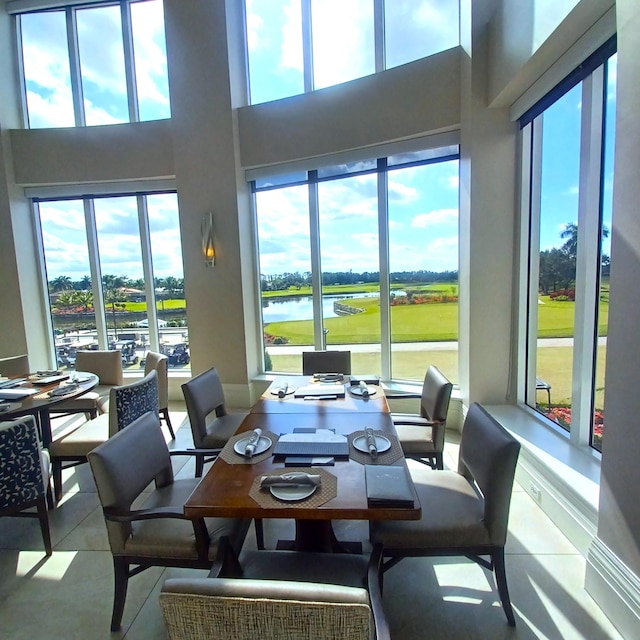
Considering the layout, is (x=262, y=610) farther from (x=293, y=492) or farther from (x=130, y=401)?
(x=130, y=401)

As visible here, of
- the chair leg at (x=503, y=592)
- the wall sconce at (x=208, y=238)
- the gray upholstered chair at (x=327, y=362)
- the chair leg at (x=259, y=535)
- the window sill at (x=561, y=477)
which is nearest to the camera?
the chair leg at (x=503, y=592)

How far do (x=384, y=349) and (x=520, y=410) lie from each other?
151 centimetres

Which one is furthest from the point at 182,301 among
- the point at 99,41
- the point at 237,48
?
the point at 99,41

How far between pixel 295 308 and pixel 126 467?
3.16 meters

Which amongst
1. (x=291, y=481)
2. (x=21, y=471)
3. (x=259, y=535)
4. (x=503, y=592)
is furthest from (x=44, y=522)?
(x=503, y=592)

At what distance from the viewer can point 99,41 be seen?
4.92 m

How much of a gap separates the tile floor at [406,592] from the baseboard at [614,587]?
0.05 meters

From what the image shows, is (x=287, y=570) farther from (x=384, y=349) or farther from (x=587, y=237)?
(x=384, y=349)

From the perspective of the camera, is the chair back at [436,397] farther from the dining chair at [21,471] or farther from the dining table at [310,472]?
the dining chair at [21,471]

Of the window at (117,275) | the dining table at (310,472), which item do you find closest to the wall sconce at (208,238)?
the window at (117,275)

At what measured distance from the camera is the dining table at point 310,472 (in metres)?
1.36

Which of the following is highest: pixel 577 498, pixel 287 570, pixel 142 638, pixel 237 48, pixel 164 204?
pixel 237 48

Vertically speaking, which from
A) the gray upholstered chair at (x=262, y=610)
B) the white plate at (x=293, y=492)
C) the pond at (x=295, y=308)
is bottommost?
the white plate at (x=293, y=492)

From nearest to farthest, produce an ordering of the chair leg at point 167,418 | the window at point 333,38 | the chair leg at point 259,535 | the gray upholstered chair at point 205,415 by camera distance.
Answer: the chair leg at point 259,535 < the gray upholstered chair at point 205,415 < the window at point 333,38 < the chair leg at point 167,418
